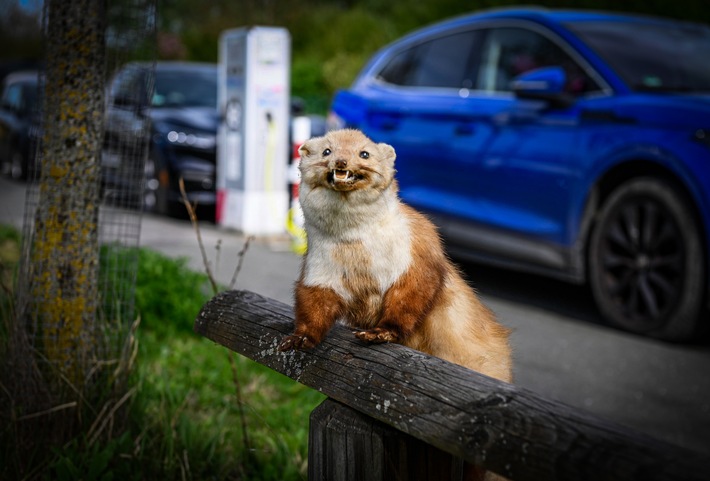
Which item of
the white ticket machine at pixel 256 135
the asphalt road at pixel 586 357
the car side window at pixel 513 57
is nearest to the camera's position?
the asphalt road at pixel 586 357

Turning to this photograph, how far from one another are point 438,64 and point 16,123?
38.0 ft

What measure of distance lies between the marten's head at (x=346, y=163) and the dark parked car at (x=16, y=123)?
1497 centimetres

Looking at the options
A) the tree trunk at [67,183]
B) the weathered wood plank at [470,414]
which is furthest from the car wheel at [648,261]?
the weathered wood plank at [470,414]

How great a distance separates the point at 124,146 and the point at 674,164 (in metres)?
3.36

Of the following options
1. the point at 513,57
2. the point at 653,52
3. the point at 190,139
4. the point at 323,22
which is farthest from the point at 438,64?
the point at 323,22

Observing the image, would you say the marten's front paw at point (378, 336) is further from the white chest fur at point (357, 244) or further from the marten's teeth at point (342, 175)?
the marten's teeth at point (342, 175)

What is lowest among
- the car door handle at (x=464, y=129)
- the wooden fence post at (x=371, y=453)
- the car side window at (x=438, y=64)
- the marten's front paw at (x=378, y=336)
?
the wooden fence post at (x=371, y=453)

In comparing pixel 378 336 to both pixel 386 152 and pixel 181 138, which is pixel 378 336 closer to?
pixel 386 152

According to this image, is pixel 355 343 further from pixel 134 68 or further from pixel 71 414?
pixel 134 68

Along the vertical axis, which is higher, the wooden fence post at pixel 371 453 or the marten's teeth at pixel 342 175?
the marten's teeth at pixel 342 175

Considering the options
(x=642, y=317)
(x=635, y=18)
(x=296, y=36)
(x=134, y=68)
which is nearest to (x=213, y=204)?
(x=635, y=18)

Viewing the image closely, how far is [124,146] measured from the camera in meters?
4.50

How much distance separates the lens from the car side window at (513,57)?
7.27 meters

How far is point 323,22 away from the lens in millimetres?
30359
